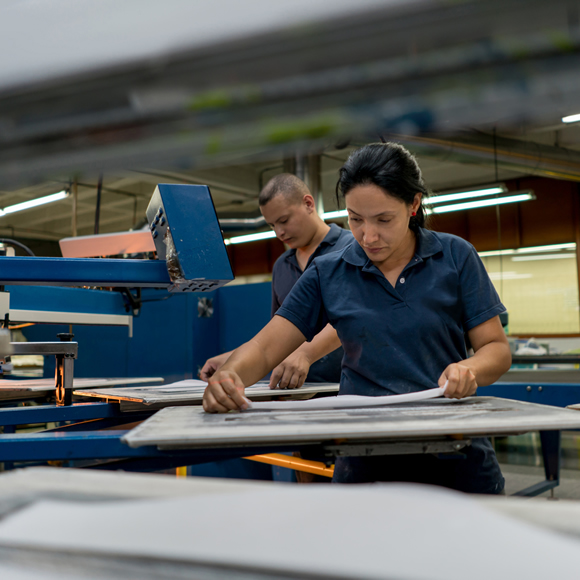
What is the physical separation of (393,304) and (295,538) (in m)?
0.98

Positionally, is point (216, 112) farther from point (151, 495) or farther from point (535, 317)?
point (535, 317)

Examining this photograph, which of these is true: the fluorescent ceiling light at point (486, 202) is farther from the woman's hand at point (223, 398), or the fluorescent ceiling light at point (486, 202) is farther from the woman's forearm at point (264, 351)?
the woman's hand at point (223, 398)

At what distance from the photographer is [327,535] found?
29 centimetres

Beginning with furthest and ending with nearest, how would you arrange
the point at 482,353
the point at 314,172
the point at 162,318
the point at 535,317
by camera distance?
1. the point at 535,317
2. the point at 314,172
3. the point at 162,318
4. the point at 482,353

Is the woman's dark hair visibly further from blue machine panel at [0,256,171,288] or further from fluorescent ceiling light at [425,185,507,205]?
fluorescent ceiling light at [425,185,507,205]

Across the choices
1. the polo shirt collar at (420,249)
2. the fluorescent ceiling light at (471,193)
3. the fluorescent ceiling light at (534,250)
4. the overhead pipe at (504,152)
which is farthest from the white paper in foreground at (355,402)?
the fluorescent ceiling light at (534,250)

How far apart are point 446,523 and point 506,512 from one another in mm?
93

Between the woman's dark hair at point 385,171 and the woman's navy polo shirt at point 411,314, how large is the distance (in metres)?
0.14

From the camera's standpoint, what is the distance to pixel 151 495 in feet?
1.29

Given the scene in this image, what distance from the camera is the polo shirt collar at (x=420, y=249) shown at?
1.27 metres

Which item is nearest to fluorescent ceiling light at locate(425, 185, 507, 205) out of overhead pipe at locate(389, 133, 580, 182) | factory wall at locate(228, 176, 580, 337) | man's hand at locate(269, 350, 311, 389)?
overhead pipe at locate(389, 133, 580, 182)

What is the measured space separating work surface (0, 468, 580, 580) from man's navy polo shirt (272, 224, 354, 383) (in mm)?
1526

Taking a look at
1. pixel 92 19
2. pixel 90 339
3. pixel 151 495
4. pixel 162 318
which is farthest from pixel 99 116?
pixel 90 339

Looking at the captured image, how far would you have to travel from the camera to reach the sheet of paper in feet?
0.90
